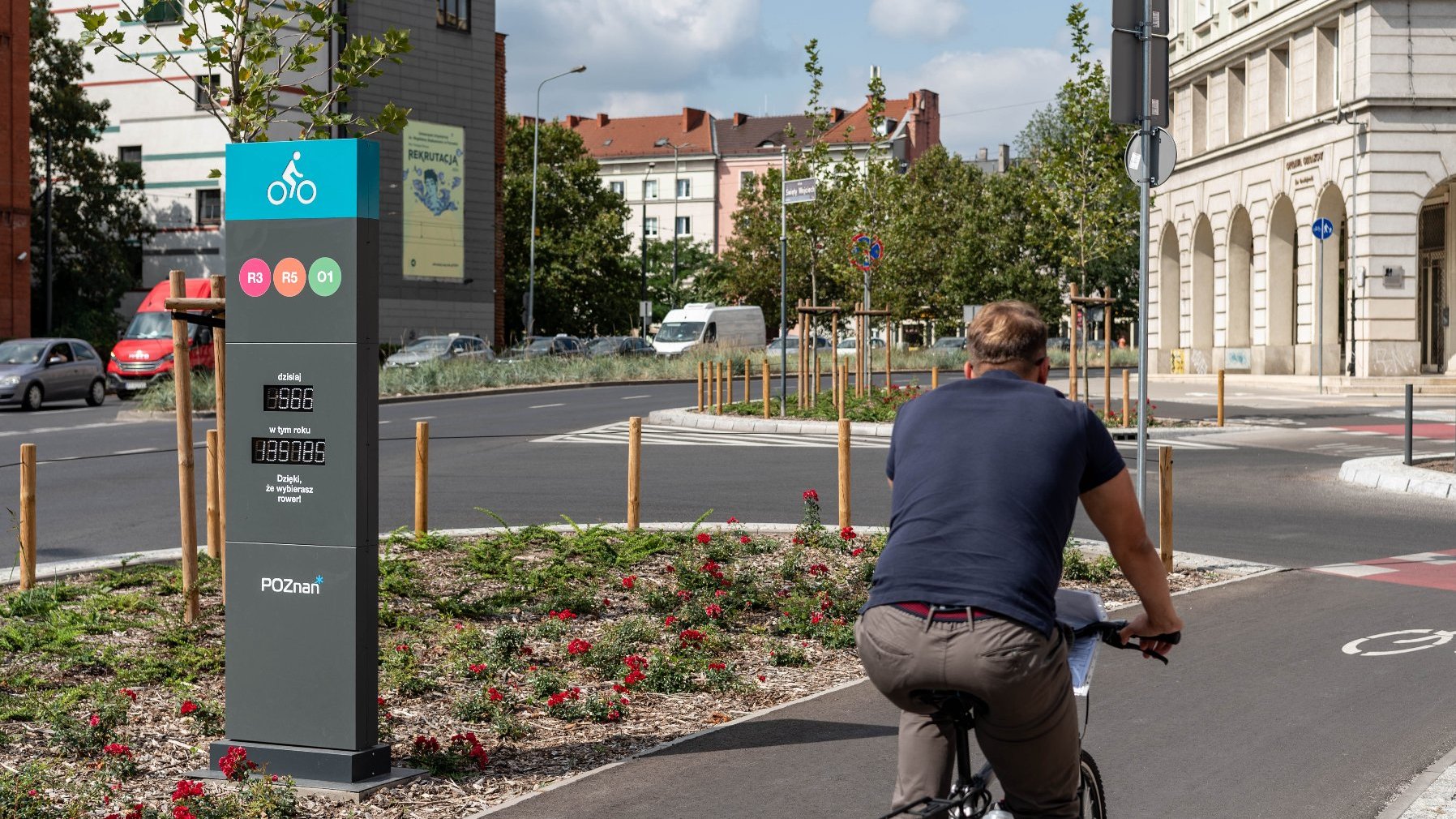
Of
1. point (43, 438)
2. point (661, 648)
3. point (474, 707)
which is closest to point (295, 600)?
point (474, 707)

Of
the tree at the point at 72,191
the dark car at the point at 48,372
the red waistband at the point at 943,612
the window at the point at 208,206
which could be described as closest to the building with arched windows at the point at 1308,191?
the dark car at the point at 48,372

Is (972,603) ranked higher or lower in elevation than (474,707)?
higher

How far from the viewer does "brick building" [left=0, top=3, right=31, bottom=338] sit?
153 feet

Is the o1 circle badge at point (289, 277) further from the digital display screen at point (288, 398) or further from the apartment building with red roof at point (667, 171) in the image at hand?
the apartment building with red roof at point (667, 171)

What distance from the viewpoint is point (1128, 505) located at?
11.3 feet

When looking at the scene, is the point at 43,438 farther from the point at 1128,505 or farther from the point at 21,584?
the point at 1128,505

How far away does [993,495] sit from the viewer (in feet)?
10.8

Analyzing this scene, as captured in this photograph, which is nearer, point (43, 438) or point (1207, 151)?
point (43, 438)

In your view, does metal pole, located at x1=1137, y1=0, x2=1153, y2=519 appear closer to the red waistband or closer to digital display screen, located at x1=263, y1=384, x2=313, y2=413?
digital display screen, located at x1=263, y1=384, x2=313, y2=413

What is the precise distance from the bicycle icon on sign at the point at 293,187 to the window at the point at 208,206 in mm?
54419

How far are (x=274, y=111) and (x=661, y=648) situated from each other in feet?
12.2

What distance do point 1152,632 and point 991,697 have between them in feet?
1.95

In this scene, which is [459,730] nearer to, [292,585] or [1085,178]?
[292,585]

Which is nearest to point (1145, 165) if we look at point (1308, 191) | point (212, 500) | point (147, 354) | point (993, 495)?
point (212, 500)
